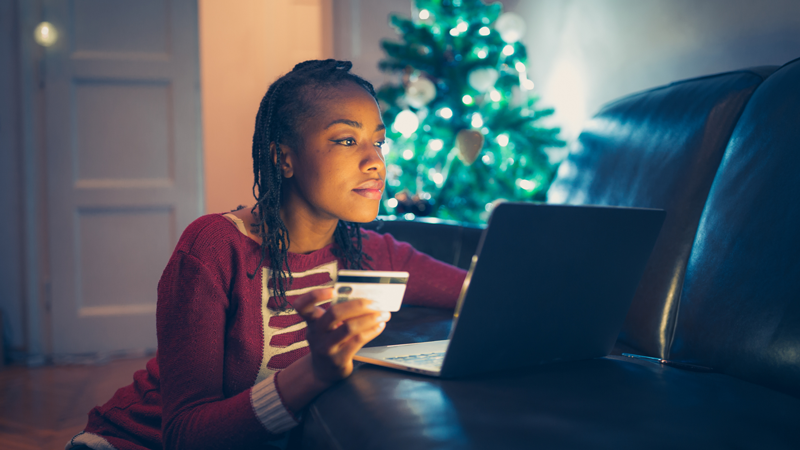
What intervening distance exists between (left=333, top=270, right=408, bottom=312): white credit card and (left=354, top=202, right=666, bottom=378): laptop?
9 centimetres

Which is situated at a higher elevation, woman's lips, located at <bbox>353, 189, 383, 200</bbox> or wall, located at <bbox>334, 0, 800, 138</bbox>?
wall, located at <bbox>334, 0, 800, 138</bbox>

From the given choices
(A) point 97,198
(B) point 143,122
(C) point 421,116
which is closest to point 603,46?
(C) point 421,116

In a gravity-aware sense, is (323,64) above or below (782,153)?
above

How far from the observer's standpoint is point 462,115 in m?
2.34

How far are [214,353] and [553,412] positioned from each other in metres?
0.50

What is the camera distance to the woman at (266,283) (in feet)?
2.33

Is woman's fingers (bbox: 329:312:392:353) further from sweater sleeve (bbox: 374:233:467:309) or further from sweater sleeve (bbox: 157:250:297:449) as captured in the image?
sweater sleeve (bbox: 374:233:467:309)

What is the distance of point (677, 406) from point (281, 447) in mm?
548

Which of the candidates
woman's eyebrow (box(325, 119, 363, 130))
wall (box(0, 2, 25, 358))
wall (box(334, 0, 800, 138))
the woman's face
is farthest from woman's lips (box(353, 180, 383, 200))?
wall (box(0, 2, 25, 358))

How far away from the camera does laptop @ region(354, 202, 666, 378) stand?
56 cm

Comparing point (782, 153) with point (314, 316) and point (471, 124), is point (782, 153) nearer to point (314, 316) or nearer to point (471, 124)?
point (314, 316)

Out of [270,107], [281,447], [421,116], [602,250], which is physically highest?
[421,116]

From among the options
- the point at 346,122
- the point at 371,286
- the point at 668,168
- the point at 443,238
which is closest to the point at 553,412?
the point at 371,286

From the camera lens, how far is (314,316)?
0.63 metres
